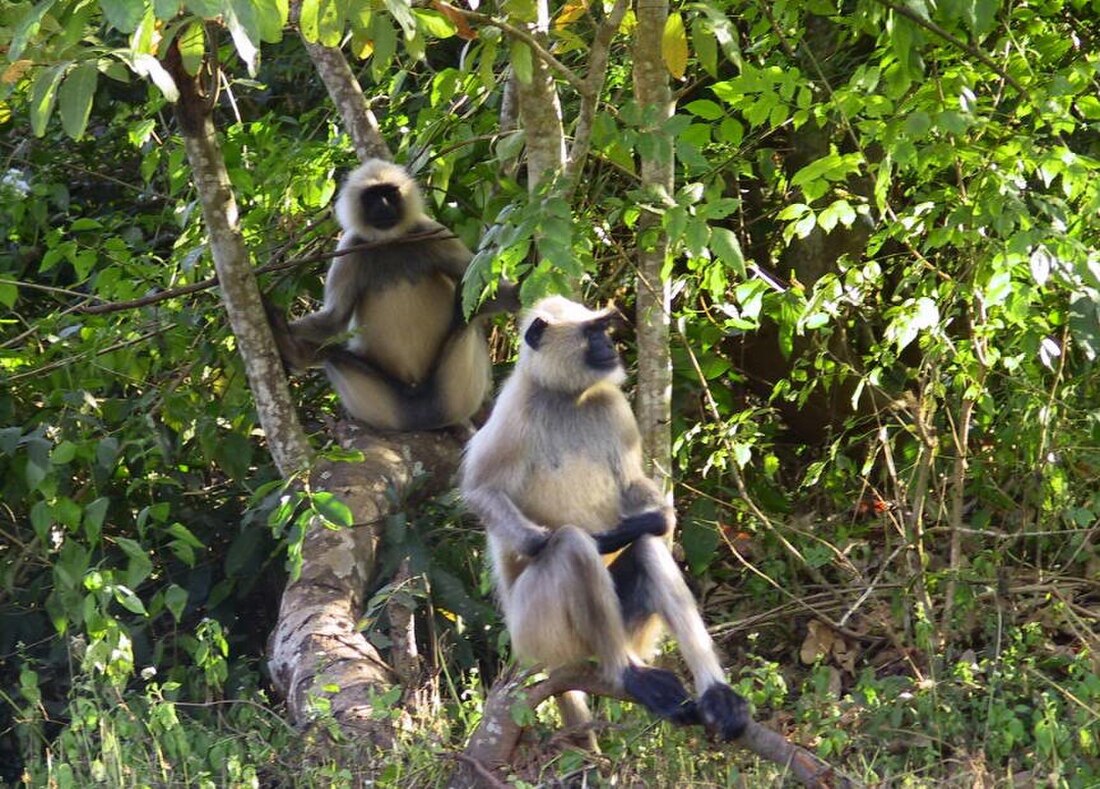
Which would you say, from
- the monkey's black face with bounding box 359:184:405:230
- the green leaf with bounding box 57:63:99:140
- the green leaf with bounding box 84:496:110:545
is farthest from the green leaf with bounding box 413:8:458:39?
the monkey's black face with bounding box 359:184:405:230

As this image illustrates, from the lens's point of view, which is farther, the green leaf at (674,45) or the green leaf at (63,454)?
the green leaf at (63,454)

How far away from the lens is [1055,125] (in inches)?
164

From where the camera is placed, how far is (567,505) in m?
4.39

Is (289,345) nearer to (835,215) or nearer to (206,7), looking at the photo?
(835,215)

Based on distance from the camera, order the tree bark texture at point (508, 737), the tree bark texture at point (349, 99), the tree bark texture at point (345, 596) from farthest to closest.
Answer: the tree bark texture at point (349, 99), the tree bark texture at point (345, 596), the tree bark texture at point (508, 737)

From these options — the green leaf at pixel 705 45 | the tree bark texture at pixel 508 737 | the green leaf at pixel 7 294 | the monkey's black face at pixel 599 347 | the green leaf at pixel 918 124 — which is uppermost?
the green leaf at pixel 705 45

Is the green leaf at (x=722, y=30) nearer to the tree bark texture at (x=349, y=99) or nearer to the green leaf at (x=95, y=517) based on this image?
the tree bark texture at (x=349, y=99)

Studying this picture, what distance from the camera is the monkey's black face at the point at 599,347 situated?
4309 millimetres

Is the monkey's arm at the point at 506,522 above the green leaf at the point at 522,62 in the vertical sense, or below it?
below

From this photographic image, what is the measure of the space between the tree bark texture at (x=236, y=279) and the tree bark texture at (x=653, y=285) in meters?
1.06

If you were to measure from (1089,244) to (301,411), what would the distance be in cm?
348

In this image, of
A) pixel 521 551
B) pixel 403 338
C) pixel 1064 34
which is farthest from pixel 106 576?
pixel 1064 34

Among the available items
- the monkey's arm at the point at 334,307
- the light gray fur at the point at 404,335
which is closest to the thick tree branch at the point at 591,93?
the light gray fur at the point at 404,335

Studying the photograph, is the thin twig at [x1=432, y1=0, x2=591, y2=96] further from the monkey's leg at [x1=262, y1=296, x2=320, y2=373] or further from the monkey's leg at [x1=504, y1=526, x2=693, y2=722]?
the monkey's leg at [x1=262, y1=296, x2=320, y2=373]
